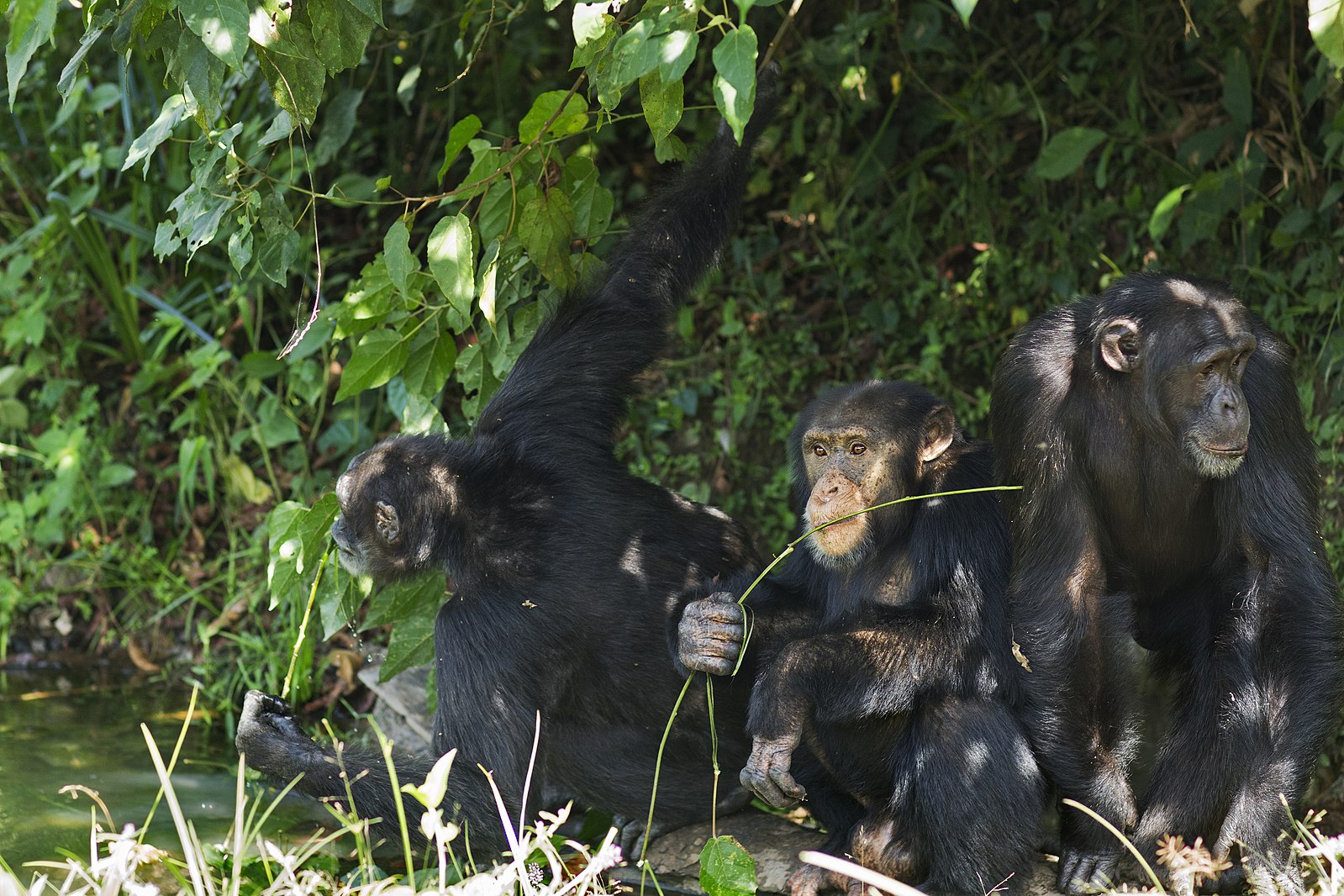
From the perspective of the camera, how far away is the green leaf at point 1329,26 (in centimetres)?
357

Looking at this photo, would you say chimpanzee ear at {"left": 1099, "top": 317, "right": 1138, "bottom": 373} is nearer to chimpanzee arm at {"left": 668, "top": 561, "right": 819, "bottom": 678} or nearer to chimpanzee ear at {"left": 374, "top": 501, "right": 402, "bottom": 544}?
chimpanzee arm at {"left": 668, "top": 561, "right": 819, "bottom": 678}

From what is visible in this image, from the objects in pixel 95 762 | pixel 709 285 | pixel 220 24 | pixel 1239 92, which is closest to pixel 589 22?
pixel 220 24

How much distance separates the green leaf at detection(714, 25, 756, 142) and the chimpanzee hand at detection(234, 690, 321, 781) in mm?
3038

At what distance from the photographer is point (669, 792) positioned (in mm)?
5668

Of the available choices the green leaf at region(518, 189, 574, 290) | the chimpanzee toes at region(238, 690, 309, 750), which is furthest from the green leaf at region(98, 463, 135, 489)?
the green leaf at region(518, 189, 574, 290)

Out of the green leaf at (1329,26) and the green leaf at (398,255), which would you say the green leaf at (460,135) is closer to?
the green leaf at (398,255)

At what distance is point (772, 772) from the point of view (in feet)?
15.4

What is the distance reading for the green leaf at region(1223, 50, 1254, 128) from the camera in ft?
23.5

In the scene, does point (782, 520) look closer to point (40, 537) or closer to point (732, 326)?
point (732, 326)

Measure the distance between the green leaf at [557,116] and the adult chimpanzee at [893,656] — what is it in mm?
1338

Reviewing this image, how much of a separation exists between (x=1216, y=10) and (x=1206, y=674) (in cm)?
462

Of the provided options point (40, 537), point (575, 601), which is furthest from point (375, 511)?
point (40, 537)

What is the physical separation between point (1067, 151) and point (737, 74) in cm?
437

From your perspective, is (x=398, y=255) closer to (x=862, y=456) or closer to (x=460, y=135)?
(x=460, y=135)
